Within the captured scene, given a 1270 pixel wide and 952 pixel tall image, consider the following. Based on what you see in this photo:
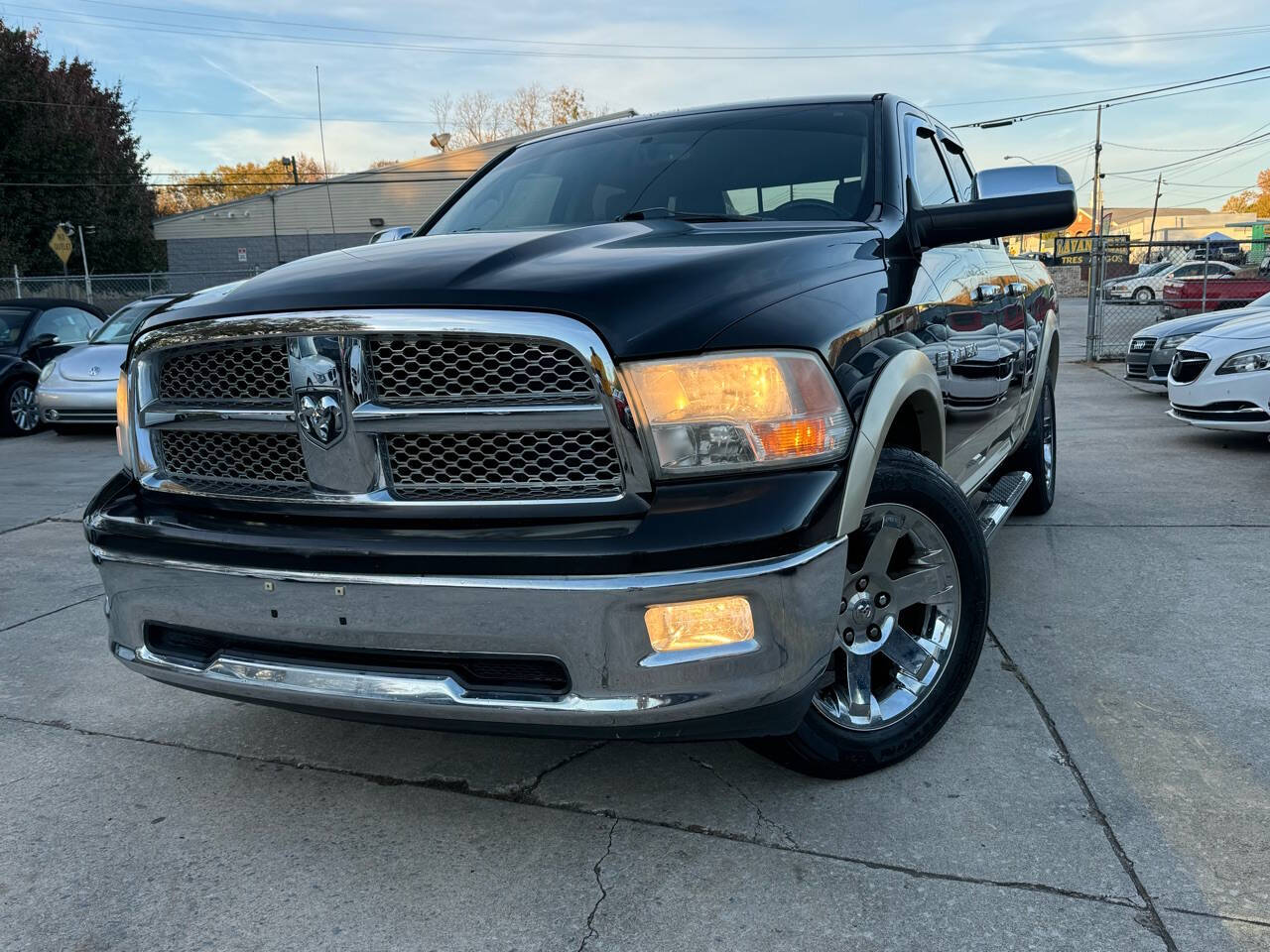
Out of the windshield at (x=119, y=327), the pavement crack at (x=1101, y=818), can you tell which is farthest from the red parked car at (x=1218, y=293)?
the pavement crack at (x=1101, y=818)

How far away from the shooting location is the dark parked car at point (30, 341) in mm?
11195

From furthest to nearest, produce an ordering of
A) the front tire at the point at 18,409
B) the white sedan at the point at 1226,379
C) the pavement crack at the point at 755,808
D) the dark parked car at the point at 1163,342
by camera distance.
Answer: the front tire at the point at 18,409
the dark parked car at the point at 1163,342
the white sedan at the point at 1226,379
the pavement crack at the point at 755,808

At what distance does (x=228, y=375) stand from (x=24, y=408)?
1036 cm

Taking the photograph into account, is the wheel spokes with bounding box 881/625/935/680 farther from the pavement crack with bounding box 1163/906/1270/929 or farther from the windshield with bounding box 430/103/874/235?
the windshield with bounding box 430/103/874/235

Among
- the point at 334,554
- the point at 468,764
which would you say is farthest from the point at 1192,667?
the point at 334,554

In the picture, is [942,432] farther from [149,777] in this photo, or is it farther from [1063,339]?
[1063,339]

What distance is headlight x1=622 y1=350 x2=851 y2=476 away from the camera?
2.18 m

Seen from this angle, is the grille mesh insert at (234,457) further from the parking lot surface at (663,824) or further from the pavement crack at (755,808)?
the pavement crack at (755,808)

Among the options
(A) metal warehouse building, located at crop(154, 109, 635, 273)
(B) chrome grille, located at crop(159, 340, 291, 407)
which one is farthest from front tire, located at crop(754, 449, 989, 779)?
(A) metal warehouse building, located at crop(154, 109, 635, 273)

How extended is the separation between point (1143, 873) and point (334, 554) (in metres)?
1.87

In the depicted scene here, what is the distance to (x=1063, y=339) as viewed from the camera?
19781 mm

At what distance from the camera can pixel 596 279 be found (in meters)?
2.28

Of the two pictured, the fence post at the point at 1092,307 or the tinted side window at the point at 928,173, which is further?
the fence post at the point at 1092,307

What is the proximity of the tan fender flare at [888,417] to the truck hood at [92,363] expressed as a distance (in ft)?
31.3
